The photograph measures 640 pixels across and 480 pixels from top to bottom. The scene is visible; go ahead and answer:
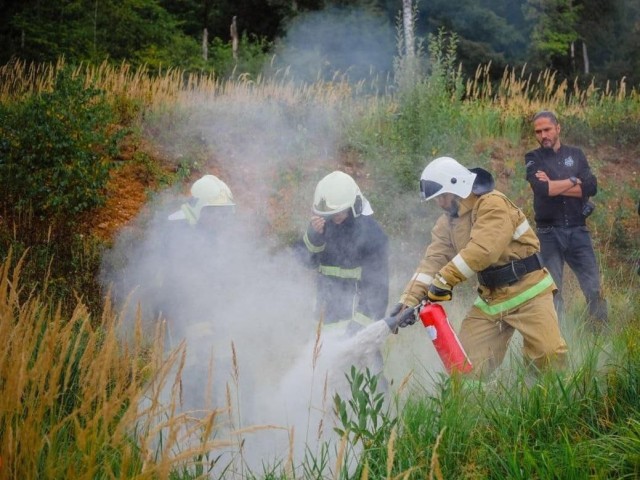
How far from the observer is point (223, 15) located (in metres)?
24.9

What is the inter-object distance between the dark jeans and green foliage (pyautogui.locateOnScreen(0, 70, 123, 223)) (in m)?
4.91

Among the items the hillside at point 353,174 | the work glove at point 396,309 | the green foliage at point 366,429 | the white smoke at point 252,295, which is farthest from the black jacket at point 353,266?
the hillside at point 353,174

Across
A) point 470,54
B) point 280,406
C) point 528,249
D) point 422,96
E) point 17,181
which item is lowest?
point 280,406

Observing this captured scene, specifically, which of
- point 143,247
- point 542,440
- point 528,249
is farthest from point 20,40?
point 542,440

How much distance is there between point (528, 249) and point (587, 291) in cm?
200

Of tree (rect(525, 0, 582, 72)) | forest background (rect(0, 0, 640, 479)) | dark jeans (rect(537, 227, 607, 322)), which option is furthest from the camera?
tree (rect(525, 0, 582, 72))

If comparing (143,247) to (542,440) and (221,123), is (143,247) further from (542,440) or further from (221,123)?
(542,440)

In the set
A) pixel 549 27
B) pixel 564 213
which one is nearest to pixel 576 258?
pixel 564 213

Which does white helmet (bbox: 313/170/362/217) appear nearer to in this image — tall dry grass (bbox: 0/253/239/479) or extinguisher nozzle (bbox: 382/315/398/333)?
extinguisher nozzle (bbox: 382/315/398/333)

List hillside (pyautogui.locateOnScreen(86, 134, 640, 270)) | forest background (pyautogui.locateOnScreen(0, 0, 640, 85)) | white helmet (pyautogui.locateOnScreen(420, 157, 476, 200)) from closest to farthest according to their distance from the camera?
white helmet (pyautogui.locateOnScreen(420, 157, 476, 200)) → hillside (pyautogui.locateOnScreen(86, 134, 640, 270)) → forest background (pyautogui.locateOnScreen(0, 0, 640, 85))

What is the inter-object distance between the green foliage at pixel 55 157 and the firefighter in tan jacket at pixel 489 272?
475 centimetres

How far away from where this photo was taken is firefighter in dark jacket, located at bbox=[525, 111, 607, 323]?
665 cm

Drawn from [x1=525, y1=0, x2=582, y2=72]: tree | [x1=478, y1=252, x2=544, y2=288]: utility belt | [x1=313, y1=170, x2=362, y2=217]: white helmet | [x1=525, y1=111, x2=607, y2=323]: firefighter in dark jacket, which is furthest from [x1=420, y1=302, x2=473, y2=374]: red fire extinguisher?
[x1=525, y1=0, x2=582, y2=72]: tree

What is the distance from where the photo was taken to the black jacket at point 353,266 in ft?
17.7
